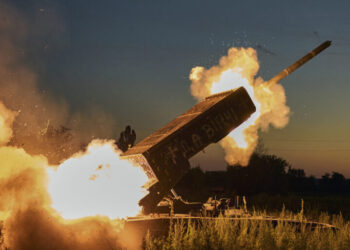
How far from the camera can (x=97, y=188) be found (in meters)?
13.6

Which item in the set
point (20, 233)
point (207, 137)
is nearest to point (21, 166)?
point (20, 233)

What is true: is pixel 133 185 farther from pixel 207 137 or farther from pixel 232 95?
pixel 232 95

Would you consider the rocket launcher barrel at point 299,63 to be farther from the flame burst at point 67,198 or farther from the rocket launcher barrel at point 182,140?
the flame burst at point 67,198

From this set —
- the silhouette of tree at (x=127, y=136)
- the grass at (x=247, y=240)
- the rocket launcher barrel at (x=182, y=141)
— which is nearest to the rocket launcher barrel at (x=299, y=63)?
the rocket launcher barrel at (x=182, y=141)

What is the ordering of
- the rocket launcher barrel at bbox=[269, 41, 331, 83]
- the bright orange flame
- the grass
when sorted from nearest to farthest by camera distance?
the grass < the bright orange flame < the rocket launcher barrel at bbox=[269, 41, 331, 83]

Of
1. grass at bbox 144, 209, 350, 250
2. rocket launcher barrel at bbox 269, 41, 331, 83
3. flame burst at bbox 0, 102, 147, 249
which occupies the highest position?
rocket launcher barrel at bbox 269, 41, 331, 83

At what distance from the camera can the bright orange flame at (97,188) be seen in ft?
43.1

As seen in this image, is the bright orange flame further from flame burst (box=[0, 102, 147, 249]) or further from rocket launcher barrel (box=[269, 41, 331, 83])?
rocket launcher barrel (box=[269, 41, 331, 83])

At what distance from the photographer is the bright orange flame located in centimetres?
1314

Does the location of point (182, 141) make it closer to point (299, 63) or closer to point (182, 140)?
point (182, 140)

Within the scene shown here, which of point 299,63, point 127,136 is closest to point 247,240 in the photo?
point 299,63

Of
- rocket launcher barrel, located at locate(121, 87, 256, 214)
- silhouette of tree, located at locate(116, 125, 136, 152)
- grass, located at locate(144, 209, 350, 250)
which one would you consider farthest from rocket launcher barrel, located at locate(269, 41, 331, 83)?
silhouette of tree, located at locate(116, 125, 136, 152)

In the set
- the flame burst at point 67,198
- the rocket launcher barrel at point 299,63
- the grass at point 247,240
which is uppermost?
the rocket launcher barrel at point 299,63

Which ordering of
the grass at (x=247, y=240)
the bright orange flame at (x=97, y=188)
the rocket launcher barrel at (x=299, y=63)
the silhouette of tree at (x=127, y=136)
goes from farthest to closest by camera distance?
1. the silhouette of tree at (x=127, y=136)
2. the rocket launcher barrel at (x=299, y=63)
3. the bright orange flame at (x=97, y=188)
4. the grass at (x=247, y=240)
